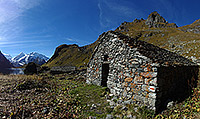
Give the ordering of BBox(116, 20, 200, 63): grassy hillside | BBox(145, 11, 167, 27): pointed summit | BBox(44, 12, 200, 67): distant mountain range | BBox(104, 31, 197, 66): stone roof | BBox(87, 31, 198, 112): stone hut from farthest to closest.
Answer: BBox(145, 11, 167, 27): pointed summit
BBox(44, 12, 200, 67): distant mountain range
BBox(116, 20, 200, 63): grassy hillside
BBox(104, 31, 197, 66): stone roof
BBox(87, 31, 198, 112): stone hut

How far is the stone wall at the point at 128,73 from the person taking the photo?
5.95 meters

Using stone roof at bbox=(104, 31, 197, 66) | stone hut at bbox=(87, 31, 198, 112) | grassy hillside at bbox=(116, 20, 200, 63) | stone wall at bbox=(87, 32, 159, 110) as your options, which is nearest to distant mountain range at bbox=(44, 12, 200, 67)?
grassy hillside at bbox=(116, 20, 200, 63)

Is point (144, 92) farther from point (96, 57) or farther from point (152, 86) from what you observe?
point (96, 57)

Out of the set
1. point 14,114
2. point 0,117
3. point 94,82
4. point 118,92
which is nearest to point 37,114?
point 14,114

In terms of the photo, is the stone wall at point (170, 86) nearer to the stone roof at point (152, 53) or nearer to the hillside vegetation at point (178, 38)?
the stone roof at point (152, 53)

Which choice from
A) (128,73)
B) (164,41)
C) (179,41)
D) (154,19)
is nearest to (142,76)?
(128,73)

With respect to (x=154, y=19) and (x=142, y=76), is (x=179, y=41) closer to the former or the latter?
(x=142, y=76)

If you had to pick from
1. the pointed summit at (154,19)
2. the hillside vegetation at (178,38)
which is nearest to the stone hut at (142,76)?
the hillside vegetation at (178,38)

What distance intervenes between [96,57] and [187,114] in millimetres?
8527

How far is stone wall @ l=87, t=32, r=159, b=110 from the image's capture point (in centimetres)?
595

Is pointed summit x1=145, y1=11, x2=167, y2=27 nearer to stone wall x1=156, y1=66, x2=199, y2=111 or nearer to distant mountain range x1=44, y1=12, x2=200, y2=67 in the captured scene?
distant mountain range x1=44, y1=12, x2=200, y2=67

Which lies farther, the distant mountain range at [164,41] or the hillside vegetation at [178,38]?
the distant mountain range at [164,41]

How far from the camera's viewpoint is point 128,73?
7.25 meters

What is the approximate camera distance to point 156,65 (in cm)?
574
